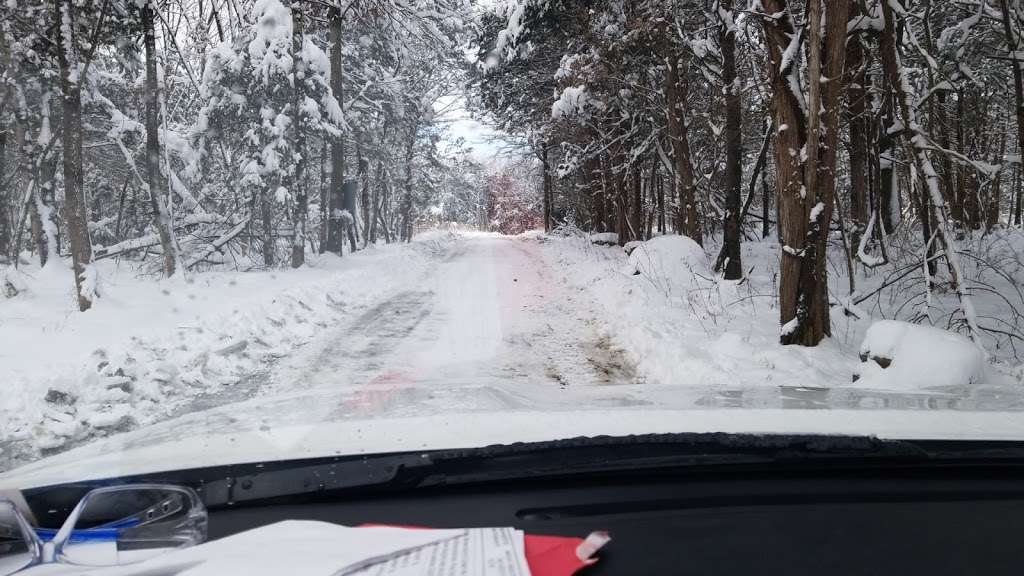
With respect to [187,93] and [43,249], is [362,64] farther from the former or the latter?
[43,249]

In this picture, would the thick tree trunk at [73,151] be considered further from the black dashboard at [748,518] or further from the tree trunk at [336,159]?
the black dashboard at [748,518]

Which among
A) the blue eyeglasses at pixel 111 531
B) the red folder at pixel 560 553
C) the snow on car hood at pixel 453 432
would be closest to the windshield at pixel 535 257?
the snow on car hood at pixel 453 432

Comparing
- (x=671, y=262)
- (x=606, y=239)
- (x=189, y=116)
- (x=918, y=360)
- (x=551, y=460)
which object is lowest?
(x=918, y=360)

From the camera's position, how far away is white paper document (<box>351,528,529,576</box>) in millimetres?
1178

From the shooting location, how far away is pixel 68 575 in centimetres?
114

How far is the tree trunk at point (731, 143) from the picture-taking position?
415 inches

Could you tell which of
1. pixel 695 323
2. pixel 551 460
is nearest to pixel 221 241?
pixel 695 323

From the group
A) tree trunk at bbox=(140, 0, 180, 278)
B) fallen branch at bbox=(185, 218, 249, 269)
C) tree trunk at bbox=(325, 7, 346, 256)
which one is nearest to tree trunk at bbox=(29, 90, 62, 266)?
tree trunk at bbox=(140, 0, 180, 278)

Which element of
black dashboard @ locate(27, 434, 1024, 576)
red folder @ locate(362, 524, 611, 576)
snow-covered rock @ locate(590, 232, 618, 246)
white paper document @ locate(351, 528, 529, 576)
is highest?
snow-covered rock @ locate(590, 232, 618, 246)

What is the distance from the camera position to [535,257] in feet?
72.3

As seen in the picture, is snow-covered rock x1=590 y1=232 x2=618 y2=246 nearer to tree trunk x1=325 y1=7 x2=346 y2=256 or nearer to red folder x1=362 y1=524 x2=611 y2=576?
tree trunk x1=325 y1=7 x2=346 y2=256

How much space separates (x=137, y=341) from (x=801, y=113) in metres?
7.62

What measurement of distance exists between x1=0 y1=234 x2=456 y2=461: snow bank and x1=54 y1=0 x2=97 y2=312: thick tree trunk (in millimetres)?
399

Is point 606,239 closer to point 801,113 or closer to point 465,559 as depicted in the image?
point 801,113
